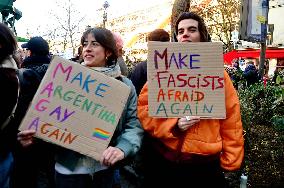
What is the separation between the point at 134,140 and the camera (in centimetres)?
245

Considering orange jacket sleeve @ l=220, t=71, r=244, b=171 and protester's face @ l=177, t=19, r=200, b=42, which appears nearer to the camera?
orange jacket sleeve @ l=220, t=71, r=244, b=171

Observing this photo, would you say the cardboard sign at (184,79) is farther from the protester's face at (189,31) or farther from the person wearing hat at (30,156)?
the person wearing hat at (30,156)

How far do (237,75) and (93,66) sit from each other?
25.5 feet

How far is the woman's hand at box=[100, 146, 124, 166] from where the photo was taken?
226 centimetres

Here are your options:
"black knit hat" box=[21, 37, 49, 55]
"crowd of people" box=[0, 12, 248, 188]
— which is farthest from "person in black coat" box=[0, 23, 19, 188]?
"black knit hat" box=[21, 37, 49, 55]

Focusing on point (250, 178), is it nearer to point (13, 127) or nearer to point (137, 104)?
point (137, 104)

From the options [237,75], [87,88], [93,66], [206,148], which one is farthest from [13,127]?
[237,75]

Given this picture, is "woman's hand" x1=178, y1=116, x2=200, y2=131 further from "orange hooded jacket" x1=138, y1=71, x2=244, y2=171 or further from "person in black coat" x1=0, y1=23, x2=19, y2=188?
"person in black coat" x1=0, y1=23, x2=19, y2=188

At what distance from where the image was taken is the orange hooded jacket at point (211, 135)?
243cm

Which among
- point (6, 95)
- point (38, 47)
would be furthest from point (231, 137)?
point (38, 47)

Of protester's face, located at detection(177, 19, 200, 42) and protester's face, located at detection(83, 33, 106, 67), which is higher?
protester's face, located at detection(177, 19, 200, 42)

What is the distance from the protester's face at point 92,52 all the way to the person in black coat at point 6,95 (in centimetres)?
46

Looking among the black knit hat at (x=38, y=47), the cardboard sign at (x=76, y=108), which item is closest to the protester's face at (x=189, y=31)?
the cardboard sign at (x=76, y=108)

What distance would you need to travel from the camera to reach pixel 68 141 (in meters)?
2.31
